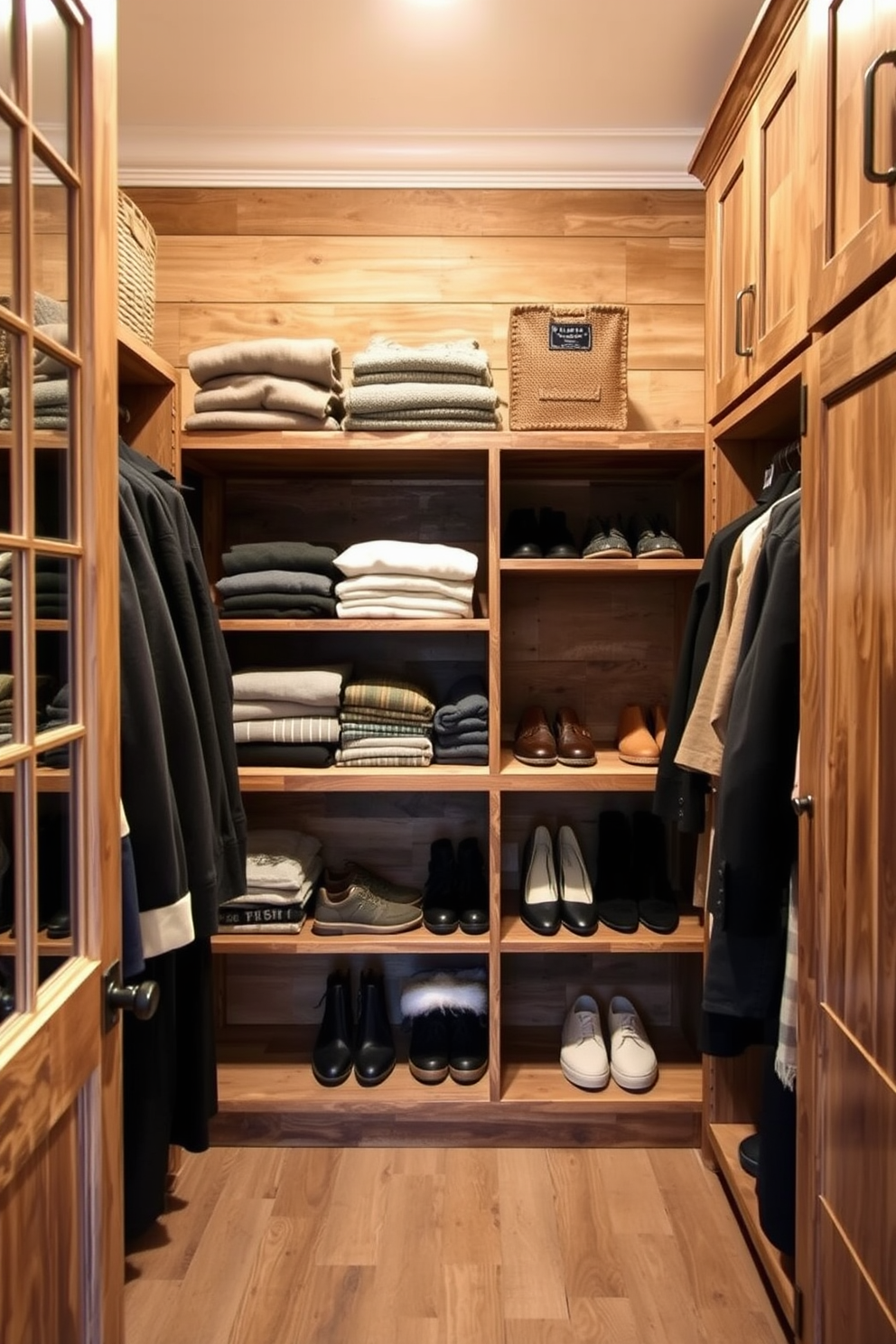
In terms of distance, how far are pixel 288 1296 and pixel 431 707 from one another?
1234mm

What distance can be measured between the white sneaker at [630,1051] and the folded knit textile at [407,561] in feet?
3.97

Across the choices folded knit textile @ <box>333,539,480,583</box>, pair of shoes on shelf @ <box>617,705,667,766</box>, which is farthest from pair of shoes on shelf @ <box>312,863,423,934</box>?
folded knit textile @ <box>333,539,480,583</box>

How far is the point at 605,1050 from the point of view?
217 cm

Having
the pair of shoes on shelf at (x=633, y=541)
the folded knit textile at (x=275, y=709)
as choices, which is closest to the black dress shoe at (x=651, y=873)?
the pair of shoes on shelf at (x=633, y=541)

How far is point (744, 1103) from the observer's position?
1983 mm

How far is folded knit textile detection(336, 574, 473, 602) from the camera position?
6.73 feet

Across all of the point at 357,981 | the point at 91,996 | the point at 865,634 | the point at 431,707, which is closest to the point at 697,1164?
the point at 357,981

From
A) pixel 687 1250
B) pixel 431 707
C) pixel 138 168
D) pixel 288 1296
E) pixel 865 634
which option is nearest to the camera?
pixel 865 634

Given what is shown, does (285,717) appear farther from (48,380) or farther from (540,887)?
(48,380)

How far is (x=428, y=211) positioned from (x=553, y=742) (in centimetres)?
145

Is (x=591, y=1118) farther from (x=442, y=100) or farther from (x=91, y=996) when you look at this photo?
(x=442, y=100)

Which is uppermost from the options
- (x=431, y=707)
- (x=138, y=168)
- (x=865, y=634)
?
(x=138, y=168)

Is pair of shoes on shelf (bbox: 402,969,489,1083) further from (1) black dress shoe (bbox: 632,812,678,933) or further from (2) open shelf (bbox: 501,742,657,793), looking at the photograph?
(2) open shelf (bbox: 501,742,657,793)

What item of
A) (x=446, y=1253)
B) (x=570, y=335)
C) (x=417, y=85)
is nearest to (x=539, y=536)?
(x=570, y=335)
